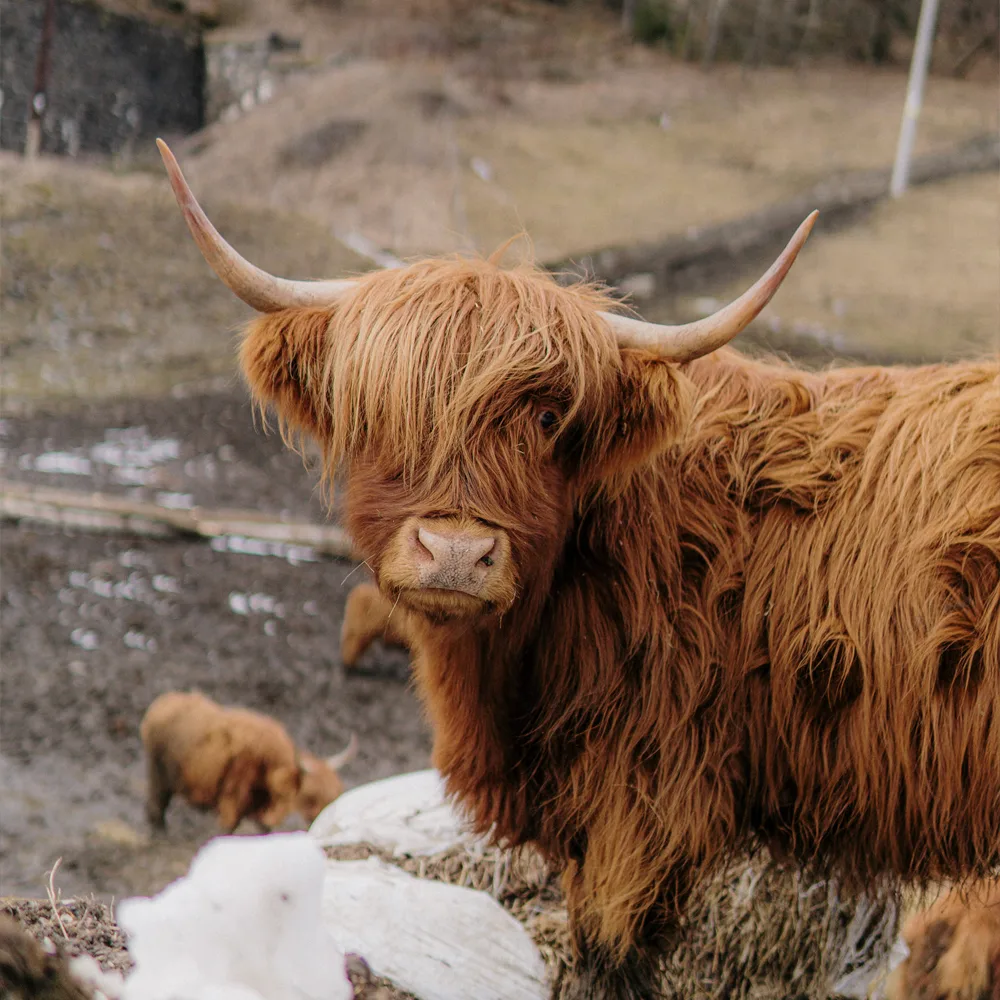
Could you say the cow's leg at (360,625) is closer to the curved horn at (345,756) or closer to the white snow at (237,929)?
the curved horn at (345,756)

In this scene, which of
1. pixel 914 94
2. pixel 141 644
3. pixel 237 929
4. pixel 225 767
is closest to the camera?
pixel 237 929

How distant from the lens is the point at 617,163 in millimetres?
6277

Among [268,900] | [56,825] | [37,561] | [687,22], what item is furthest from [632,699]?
[687,22]

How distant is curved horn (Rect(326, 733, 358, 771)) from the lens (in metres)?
4.73

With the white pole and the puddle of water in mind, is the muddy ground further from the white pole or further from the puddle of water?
the white pole

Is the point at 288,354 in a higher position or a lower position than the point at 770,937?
higher

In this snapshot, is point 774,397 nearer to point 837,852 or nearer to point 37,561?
point 837,852

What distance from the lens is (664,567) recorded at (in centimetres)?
225

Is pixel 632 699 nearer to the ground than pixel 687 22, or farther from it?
nearer to the ground

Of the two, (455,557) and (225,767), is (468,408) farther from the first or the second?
(225,767)

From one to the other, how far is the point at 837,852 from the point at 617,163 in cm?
479

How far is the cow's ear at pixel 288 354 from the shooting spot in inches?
86.0

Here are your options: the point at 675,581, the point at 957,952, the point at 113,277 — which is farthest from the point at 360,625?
the point at 957,952

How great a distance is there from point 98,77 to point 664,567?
327 centimetres
